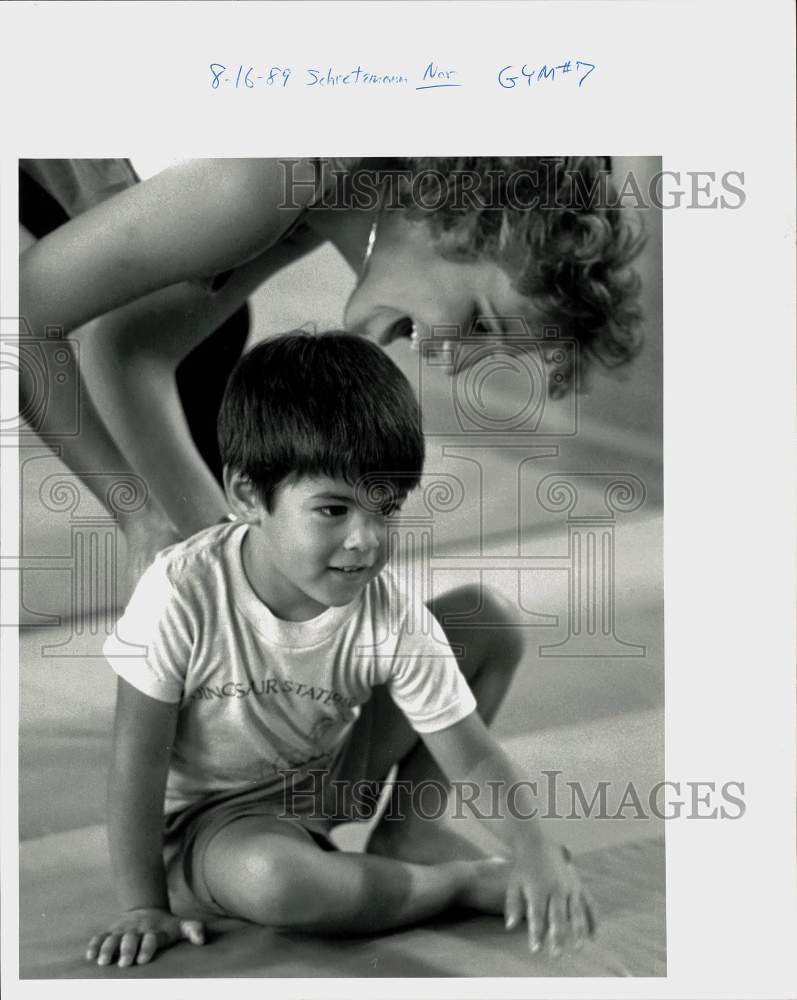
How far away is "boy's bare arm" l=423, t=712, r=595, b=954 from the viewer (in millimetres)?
818

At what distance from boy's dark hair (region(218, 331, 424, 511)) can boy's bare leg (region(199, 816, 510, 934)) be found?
0.27 meters

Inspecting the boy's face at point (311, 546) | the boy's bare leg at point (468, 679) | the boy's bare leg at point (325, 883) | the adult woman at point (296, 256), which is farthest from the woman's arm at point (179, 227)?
the boy's bare leg at point (325, 883)

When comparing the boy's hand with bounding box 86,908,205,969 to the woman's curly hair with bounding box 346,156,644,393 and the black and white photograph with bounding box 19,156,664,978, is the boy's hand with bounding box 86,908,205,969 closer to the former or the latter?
the black and white photograph with bounding box 19,156,664,978

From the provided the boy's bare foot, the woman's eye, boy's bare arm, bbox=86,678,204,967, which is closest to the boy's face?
the woman's eye

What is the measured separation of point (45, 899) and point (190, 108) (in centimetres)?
67

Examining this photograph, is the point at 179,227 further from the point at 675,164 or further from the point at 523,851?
the point at 523,851

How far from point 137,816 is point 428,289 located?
0.49 metres

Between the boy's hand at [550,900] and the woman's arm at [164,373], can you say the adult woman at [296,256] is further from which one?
the boy's hand at [550,900]

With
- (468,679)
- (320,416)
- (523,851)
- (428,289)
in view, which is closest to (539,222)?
(428,289)

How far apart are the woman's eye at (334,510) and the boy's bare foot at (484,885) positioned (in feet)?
0.99

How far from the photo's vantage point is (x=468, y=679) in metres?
0.82

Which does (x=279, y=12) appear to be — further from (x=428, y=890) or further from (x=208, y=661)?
(x=428, y=890)

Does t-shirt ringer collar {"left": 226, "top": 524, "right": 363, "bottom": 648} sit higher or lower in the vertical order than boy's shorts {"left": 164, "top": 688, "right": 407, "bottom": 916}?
higher

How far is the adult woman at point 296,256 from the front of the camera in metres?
0.82
